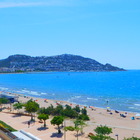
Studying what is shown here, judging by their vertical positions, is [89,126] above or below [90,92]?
below

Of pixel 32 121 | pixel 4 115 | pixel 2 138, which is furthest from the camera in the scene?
pixel 4 115

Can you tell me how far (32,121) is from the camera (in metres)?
30.3

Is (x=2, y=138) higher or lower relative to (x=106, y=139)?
higher

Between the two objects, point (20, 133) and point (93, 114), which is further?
point (93, 114)

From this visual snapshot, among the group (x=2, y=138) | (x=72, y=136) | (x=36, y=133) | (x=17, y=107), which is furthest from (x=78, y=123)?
(x=17, y=107)

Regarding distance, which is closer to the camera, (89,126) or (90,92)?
(89,126)

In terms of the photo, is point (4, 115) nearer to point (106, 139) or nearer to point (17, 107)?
point (17, 107)

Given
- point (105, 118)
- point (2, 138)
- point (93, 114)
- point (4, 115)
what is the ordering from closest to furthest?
point (2, 138) → point (4, 115) → point (105, 118) → point (93, 114)

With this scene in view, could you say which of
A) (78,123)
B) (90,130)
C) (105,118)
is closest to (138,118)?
(105,118)

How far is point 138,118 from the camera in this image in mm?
37531

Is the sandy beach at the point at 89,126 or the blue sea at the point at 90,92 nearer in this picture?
the sandy beach at the point at 89,126

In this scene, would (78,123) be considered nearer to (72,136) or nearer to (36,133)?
(72,136)

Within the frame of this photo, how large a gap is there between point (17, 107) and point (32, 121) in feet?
22.6

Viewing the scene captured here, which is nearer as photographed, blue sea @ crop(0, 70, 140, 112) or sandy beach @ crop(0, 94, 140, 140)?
sandy beach @ crop(0, 94, 140, 140)
